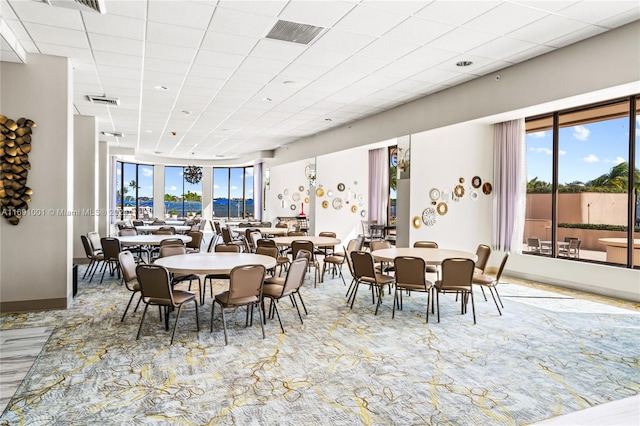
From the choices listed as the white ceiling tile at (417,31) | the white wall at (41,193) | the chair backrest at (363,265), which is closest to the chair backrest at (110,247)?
the white wall at (41,193)

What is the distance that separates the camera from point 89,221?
31.7 feet

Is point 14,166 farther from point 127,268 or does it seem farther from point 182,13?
point 182,13

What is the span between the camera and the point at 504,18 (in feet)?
14.9

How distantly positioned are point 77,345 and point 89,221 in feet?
20.4

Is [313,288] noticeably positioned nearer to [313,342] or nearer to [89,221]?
[313,342]

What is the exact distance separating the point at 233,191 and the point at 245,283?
58.7ft

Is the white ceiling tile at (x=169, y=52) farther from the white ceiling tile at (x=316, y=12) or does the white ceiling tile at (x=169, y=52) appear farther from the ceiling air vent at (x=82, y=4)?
the white ceiling tile at (x=316, y=12)

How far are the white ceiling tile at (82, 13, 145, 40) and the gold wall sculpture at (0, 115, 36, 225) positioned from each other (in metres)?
1.70

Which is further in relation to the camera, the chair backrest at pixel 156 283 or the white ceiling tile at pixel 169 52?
the white ceiling tile at pixel 169 52

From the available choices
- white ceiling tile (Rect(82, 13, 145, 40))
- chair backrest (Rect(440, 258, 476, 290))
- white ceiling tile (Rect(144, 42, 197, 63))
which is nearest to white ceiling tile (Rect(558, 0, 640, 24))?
chair backrest (Rect(440, 258, 476, 290))

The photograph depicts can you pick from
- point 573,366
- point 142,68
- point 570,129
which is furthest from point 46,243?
point 570,129

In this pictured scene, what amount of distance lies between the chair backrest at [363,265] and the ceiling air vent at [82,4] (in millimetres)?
4084

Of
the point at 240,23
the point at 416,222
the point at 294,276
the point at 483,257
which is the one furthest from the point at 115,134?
the point at 483,257

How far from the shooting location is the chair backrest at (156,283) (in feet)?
13.9
